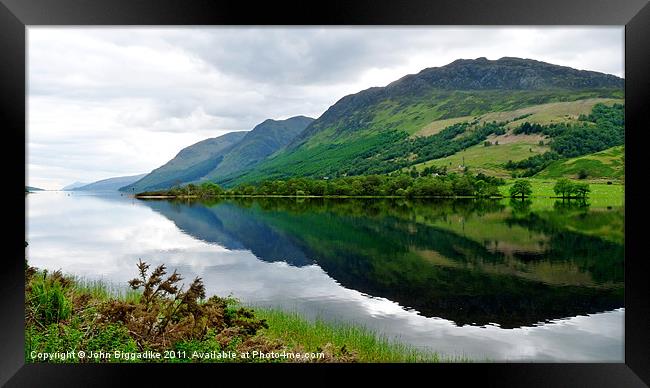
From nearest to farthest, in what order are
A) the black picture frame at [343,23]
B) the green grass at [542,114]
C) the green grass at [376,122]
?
the black picture frame at [343,23]
the green grass at [542,114]
the green grass at [376,122]

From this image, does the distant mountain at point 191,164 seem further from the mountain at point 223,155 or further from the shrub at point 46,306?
the shrub at point 46,306

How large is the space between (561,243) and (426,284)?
12783 mm

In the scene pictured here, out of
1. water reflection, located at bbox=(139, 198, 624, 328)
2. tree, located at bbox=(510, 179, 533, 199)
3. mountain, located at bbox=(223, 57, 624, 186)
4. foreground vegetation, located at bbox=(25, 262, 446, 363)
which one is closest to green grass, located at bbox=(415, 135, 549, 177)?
mountain, located at bbox=(223, 57, 624, 186)

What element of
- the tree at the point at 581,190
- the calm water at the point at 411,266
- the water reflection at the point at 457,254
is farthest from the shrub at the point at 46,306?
the tree at the point at 581,190

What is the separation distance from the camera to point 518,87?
129 meters

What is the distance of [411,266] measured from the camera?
1706cm

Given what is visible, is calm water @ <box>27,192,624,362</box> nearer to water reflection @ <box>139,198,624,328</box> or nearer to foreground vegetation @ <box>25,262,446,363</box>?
water reflection @ <box>139,198,624,328</box>

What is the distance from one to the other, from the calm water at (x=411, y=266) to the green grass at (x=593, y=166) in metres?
28.0

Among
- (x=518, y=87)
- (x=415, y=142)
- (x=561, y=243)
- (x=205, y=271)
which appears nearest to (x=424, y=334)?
(x=205, y=271)

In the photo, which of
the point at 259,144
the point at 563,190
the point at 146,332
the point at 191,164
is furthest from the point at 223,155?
the point at 146,332

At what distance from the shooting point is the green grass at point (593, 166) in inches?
Answer: 2270

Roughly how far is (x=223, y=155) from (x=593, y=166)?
254 feet

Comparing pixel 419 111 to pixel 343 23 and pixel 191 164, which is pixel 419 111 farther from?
pixel 343 23

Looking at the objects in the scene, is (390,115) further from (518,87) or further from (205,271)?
(205,271)
